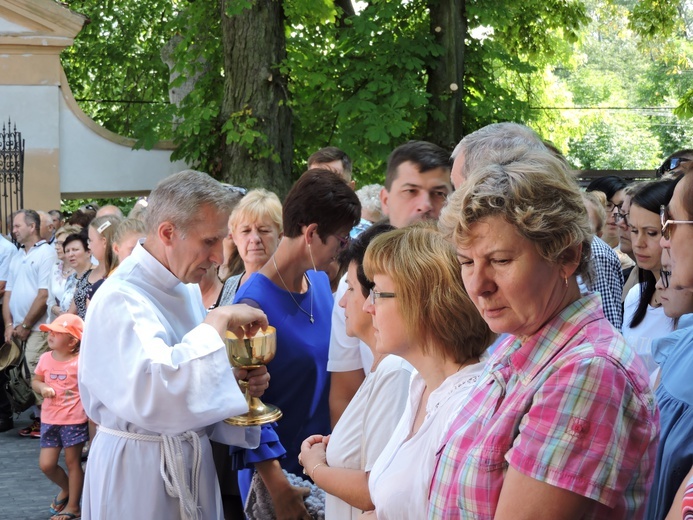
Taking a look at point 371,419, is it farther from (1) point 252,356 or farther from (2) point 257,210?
(2) point 257,210

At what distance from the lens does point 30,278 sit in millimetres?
10875

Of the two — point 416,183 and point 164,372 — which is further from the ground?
point 416,183

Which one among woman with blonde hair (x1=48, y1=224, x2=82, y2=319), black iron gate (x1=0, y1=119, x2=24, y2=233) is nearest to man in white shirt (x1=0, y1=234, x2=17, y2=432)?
woman with blonde hair (x1=48, y1=224, x2=82, y2=319)

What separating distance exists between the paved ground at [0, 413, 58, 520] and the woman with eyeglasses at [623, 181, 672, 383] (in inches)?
193

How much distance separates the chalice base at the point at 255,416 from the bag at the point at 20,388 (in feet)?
23.0

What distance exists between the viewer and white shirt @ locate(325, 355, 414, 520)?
292 centimetres

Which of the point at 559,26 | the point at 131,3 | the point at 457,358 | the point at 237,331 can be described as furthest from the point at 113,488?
the point at 131,3

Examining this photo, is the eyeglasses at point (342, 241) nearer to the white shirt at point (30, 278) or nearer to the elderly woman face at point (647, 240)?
the elderly woman face at point (647, 240)

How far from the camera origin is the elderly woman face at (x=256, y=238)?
17.5ft

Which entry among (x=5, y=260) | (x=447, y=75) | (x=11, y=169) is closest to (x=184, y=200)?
(x=5, y=260)

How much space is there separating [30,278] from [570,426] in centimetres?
988

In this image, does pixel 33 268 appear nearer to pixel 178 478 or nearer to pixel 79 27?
pixel 79 27

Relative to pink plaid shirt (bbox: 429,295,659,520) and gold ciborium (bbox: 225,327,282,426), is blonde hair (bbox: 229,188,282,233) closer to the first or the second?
gold ciborium (bbox: 225,327,282,426)

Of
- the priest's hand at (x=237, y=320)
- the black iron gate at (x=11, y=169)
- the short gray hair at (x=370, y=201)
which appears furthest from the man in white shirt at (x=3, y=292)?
the priest's hand at (x=237, y=320)
